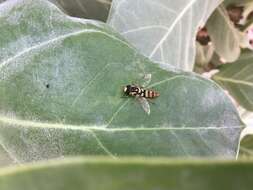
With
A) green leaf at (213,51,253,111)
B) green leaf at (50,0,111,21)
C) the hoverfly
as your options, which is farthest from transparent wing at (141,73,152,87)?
green leaf at (213,51,253,111)

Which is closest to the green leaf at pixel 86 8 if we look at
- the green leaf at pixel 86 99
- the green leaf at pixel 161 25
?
the green leaf at pixel 161 25

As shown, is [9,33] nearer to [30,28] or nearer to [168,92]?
[30,28]

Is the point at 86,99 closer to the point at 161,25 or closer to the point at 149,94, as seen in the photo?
the point at 149,94

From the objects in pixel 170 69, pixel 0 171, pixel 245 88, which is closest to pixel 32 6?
pixel 170 69

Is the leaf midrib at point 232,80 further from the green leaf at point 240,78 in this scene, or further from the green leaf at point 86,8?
the green leaf at point 86,8

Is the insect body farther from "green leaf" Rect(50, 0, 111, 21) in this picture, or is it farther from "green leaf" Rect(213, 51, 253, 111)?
"green leaf" Rect(213, 51, 253, 111)
